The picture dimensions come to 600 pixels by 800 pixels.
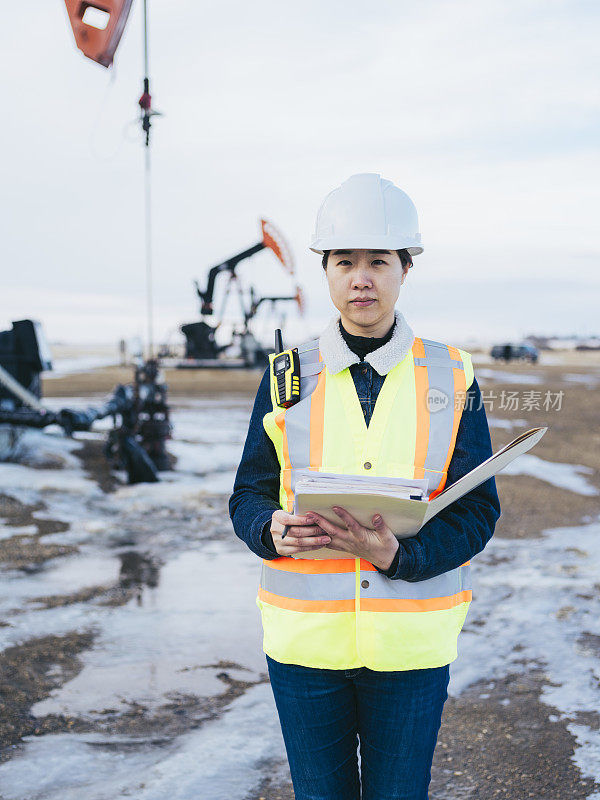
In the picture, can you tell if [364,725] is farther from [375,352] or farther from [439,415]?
[375,352]

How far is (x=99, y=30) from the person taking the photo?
495 centimetres

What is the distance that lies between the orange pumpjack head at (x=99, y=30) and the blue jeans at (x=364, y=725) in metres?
4.43

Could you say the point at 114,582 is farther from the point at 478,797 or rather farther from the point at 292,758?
the point at 292,758

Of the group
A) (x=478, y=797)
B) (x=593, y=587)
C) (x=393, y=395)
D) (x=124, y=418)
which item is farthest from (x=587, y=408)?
(x=393, y=395)

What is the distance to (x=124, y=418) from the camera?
36.9ft

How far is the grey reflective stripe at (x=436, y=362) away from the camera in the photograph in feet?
6.78

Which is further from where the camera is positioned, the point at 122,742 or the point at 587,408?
the point at 587,408

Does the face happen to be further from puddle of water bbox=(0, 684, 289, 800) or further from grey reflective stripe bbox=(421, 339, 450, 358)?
puddle of water bbox=(0, 684, 289, 800)

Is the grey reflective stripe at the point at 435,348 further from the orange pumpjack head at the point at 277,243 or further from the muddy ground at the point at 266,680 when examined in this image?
the orange pumpjack head at the point at 277,243

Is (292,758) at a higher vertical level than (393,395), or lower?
lower

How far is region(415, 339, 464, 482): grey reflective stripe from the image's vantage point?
6.43 ft

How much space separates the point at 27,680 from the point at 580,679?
3.29 m

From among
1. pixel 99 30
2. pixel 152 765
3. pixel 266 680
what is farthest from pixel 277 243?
pixel 152 765

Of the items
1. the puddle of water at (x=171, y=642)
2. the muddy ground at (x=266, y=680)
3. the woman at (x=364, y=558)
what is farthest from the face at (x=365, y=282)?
the puddle of water at (x=171, y=642)
